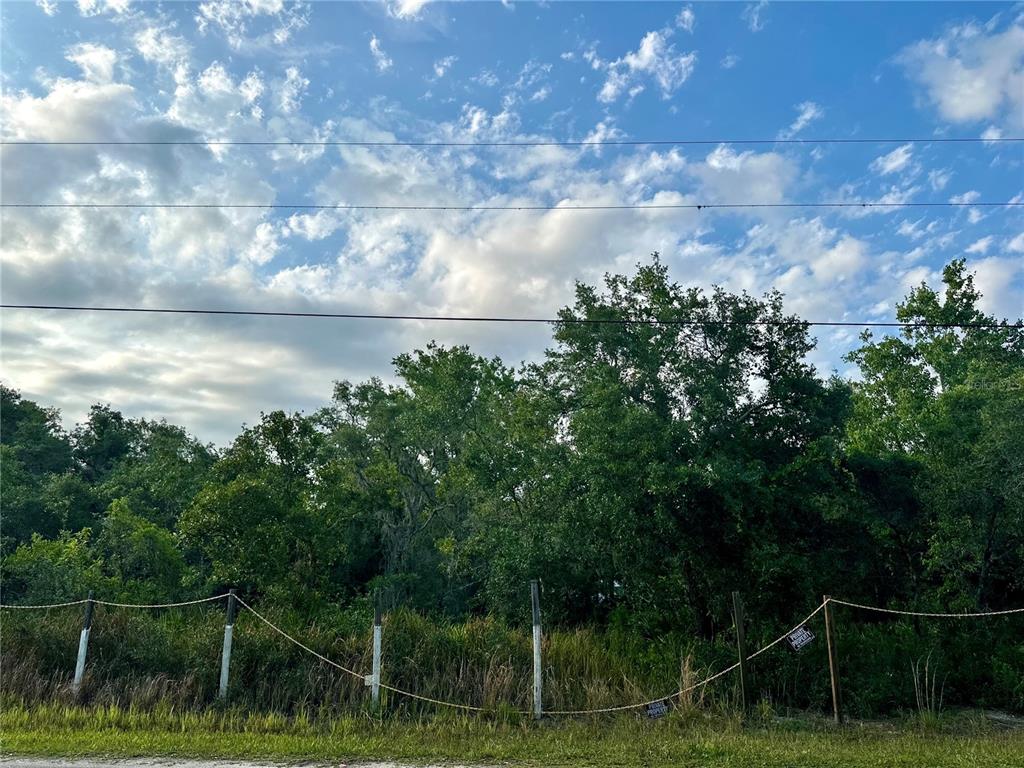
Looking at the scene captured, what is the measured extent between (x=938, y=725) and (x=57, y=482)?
3395cm

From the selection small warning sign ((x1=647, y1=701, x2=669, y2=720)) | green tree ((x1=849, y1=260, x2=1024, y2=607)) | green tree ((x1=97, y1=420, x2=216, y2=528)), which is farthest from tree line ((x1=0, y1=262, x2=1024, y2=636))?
green tree ((x1=97, y1=420, x2=216, y2=528))

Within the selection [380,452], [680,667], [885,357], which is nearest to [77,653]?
[680,667]

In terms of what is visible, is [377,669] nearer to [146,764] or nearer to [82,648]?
[146,764]

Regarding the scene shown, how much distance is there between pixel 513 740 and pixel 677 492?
6.19 m

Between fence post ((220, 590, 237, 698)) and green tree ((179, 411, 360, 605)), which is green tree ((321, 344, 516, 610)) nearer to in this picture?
green tree ((179, 411, 360, 605))

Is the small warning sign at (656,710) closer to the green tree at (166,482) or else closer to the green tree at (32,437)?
the green tree at (166,482)

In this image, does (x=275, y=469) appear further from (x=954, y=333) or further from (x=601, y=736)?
(x=954, y=333)

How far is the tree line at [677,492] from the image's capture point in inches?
539

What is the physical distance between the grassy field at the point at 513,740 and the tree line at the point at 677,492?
14.9ft

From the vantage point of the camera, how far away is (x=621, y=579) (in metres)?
16.0

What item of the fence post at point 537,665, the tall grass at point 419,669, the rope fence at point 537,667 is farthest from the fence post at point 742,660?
the fence post at point 537,665

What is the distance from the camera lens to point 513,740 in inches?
319

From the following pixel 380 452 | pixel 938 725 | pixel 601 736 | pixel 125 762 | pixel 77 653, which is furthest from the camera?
pixel 380 452

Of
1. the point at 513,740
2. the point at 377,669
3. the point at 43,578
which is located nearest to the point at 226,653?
the point at 377,669
